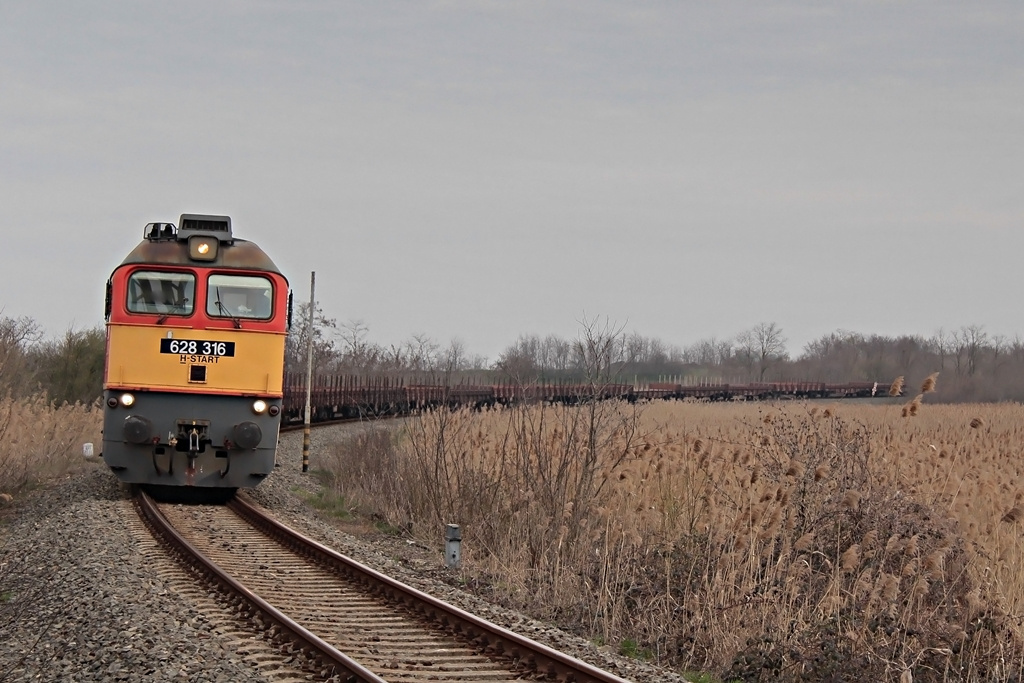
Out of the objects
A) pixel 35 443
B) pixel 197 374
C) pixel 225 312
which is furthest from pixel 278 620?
pixel 35 443

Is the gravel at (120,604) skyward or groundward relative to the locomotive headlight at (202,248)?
groundward

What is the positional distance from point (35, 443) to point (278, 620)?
1156 centimetres

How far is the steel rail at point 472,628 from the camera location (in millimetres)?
6492

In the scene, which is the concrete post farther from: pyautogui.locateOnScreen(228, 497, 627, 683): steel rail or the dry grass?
the dry grass

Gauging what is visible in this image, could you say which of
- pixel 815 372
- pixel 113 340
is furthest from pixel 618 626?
pixel 815 372

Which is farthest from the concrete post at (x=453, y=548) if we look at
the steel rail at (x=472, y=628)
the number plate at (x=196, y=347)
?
the number plate at (x=196, y=347)

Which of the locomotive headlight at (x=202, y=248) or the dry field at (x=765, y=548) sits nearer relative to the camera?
the dry field at (x=765, y=548)

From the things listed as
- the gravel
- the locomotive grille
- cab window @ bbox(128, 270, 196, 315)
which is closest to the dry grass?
the gravel

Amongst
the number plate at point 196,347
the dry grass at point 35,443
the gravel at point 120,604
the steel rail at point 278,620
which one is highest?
the number plate at point 196,347

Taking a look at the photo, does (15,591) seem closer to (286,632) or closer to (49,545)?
(49,545)

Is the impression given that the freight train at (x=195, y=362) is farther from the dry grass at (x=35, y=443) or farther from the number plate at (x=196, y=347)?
the dry grass at (x=35, y=443)

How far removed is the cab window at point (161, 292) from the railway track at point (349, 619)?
9.11 feet

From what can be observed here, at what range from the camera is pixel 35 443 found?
685 inches

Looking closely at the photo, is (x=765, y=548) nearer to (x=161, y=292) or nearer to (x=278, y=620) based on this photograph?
(x=278, y=620)
